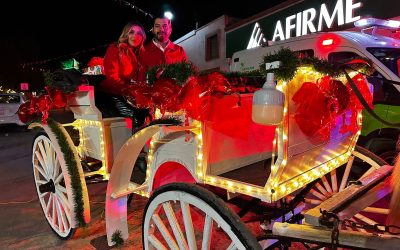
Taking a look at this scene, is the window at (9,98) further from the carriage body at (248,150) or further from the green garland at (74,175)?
the carriage body at (248,150)

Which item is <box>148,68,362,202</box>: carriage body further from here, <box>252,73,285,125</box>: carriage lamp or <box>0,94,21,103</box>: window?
<box>0,94,21,103</box>: window

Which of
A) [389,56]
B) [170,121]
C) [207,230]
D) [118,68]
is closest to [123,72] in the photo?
[118,68]

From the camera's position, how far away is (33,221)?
4.35 m

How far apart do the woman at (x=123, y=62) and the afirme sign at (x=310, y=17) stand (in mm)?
6829

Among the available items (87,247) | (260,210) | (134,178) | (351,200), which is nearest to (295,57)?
(351,200)

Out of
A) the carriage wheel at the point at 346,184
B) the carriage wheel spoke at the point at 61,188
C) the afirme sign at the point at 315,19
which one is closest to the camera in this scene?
the carriage wheel at the point at 346,184

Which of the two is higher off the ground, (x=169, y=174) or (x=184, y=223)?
(x=169, y=174)

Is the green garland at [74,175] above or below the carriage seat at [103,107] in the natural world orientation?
below

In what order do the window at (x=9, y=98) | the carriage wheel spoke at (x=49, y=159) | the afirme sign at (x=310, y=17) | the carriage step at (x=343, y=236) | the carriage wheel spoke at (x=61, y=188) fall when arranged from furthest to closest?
the window at (x=9, y=98) → the afirme sign at (x=310, y=17) → the carriage wheel spoke at (x=49, y=159) → the carriage wheel spoke at (x=61, y=188) → the carriage step at (x=343, y=236)

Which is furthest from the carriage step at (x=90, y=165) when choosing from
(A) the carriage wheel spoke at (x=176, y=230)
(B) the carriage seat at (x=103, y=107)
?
(A) the carriage wheel spoke at (x=176, y=230)

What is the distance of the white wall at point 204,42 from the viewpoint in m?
15.7

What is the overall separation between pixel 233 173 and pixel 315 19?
876 centimetres

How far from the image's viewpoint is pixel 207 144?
2324 mm

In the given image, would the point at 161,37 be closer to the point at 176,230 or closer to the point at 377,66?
the point at 176,230
